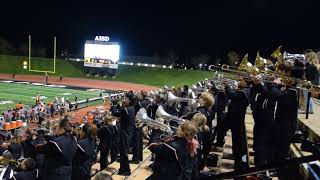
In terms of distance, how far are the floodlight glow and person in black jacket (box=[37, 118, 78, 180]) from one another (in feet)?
131

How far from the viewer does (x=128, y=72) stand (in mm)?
50000

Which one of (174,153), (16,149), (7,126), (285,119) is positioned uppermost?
(285,119)

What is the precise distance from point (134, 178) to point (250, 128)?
3.30 meters

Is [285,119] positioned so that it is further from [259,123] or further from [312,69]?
[312,69]

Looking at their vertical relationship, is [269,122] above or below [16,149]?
above

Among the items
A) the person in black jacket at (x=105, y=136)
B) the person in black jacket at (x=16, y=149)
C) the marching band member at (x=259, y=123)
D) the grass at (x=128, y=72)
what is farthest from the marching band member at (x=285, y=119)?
the grass at (x=128, y=72)

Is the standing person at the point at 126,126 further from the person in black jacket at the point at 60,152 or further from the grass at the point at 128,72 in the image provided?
the grass at the point at 128,72

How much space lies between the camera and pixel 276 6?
44.7m

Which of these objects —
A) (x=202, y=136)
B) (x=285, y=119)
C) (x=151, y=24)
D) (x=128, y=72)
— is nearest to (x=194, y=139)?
(x=202, y=136)

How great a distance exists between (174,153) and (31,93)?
32.3m

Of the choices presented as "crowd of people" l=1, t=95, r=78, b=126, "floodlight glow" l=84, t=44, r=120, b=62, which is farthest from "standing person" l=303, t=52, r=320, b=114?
"floodlight glow" l=84, t=44, r=120, b=62

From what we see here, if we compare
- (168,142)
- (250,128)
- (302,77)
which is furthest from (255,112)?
(250,128)

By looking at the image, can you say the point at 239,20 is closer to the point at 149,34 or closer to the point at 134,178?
the point at 149,34

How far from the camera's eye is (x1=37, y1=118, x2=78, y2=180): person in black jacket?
6.01 m
